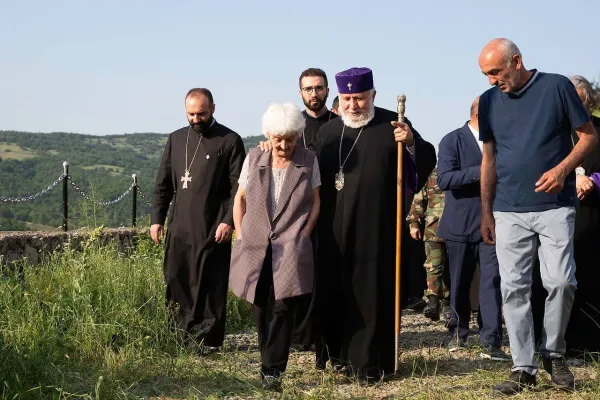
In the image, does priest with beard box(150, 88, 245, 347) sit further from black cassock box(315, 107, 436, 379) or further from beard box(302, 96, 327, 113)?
black cassock box(315, 107, 436, 379)

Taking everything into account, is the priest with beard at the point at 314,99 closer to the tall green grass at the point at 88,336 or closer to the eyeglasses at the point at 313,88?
the eyeglasses at the point at 313,88

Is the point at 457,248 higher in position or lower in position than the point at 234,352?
higher

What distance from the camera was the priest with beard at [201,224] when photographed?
922 cm

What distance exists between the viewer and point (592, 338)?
8375mm

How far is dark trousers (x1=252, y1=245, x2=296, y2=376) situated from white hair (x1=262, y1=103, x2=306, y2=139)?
78 centimetres

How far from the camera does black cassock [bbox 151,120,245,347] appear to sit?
9219 mm

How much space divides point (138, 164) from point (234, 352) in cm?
6023

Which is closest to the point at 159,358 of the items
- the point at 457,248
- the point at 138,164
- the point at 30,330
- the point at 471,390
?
the point at 30,330

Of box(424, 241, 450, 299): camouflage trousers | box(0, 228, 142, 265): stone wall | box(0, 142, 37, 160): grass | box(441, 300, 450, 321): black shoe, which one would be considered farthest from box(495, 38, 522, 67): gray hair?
box(0, 142, 37, 160): grass

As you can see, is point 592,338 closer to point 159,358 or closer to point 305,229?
point 305,229

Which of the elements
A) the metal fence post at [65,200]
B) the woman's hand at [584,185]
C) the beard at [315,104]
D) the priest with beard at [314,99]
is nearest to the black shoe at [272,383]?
the woman's hand at [584,185]

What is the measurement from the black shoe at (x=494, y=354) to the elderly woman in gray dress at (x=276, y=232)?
189 cm

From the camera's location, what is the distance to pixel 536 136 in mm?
6770

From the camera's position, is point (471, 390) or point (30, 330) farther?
point (30, 330)
